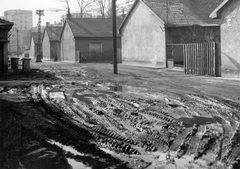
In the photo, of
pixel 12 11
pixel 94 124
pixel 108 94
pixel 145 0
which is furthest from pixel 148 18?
pixel 12 11

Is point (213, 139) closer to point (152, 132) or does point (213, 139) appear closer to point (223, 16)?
point (152, 132)

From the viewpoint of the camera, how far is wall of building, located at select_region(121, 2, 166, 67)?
104 ft

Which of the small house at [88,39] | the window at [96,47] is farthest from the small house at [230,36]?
the window at [96,47]

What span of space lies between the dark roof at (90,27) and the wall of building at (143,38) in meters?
11.3

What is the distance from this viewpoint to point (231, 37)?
1980cm

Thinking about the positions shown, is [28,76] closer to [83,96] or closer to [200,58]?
[200,58]

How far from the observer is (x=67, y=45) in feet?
178

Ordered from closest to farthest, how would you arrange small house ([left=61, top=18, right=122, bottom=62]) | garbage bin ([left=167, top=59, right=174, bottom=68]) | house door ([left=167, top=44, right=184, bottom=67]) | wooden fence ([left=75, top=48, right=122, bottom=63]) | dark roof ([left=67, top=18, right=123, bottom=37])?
garbage bin ([left=167, top=59, right=174, bottom=68]) < house door ([left=167, top=44, right=184, bottom=67]) < wooden fence ([left=75, top=48, right=122, bottom=63]) < small house ([left=61, top=18, right=122, bottom=62]) < dark roof ([left=67, top=18, right=123, bottom=37])

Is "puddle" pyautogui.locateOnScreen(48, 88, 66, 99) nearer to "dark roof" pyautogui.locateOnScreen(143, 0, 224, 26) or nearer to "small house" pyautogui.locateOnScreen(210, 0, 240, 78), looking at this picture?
"small house" pyautogui.locateOnScreen(210, 0, 240, 78)

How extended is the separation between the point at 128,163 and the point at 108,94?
28.7 feet

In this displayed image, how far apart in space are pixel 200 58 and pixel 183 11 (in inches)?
458

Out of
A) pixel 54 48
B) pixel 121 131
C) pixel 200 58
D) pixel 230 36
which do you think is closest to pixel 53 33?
pixel 54 48

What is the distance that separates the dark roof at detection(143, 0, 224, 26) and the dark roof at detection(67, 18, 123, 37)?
1659 centimetres

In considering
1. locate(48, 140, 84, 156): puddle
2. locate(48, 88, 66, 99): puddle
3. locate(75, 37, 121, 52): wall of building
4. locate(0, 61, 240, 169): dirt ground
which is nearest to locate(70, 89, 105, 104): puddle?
locate(0, 61, 240, 169): dirt ground
